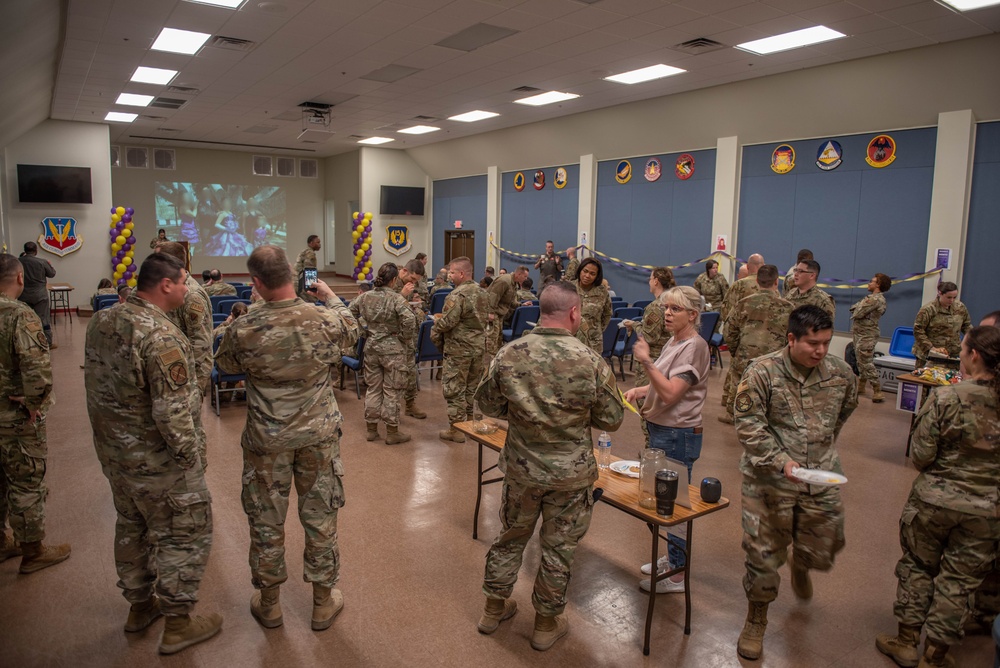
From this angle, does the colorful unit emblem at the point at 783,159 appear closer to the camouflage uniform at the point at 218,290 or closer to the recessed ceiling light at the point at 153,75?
the camouflage uniform at the point at 218,290

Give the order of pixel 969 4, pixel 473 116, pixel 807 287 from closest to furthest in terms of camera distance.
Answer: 1. pixel 807 287
2. pixel 969 4
3. pixel 473 116

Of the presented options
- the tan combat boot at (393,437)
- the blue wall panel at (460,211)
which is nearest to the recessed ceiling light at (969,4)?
the tan combat boot at (393,437)

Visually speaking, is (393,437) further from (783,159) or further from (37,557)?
(783,159)

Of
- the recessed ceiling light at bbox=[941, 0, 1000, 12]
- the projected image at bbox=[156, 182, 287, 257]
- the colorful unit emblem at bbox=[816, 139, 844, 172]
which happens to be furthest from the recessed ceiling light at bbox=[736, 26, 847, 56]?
the projected image at bbox=[156, 182, 287, 257]

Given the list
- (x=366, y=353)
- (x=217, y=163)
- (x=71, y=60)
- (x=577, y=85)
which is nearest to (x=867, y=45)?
(x=577, y=85)

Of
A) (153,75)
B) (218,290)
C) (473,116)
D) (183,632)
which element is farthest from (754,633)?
(473,116)

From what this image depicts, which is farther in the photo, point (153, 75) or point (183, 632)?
point (153, 75)

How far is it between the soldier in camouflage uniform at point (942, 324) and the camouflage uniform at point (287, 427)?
6.10 meters

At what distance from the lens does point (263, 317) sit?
284 cm

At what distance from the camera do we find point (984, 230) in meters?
8.08

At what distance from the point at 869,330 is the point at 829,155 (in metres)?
3.16

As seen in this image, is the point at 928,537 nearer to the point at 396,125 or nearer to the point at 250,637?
the point at 250,637

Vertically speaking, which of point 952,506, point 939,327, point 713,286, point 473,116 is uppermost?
point 473,116

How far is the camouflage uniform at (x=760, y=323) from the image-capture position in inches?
231
